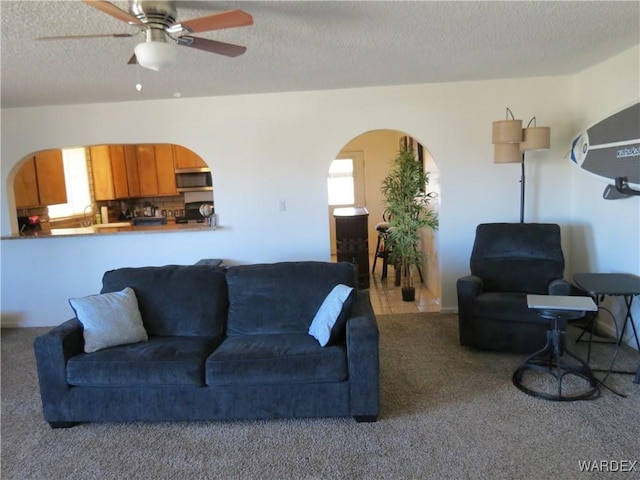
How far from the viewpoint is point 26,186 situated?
550 cm

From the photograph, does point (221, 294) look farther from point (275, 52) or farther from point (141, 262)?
point (141, 262)

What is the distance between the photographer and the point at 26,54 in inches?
117

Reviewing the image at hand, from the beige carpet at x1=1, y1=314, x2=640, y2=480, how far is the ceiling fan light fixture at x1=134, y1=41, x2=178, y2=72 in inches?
80.5

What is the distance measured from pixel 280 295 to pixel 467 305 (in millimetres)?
1560

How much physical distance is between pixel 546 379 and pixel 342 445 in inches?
62.7

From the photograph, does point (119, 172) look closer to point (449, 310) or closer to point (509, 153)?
point (449, 310)

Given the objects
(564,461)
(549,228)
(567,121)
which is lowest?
(564,461)

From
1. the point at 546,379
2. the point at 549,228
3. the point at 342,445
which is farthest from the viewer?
the point at 549,228

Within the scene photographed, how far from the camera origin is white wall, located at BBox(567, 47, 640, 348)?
11.5 ft

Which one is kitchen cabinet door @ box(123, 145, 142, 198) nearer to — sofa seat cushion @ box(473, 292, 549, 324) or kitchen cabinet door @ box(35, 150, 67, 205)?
kitchen cabinet door @ box(35, 150, 67, 205)

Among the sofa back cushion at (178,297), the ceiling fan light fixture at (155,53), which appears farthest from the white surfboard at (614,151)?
the ceiling fan light fixture at (155,53)

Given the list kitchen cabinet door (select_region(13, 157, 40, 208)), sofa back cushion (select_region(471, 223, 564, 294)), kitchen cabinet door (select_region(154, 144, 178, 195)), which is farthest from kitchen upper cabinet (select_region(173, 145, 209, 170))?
sofa back cushion (select_region(471, 223, 564, 294))

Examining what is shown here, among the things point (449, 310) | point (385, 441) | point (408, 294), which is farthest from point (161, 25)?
point (408, 294)

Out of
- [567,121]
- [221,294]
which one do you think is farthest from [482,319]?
[567,121]
